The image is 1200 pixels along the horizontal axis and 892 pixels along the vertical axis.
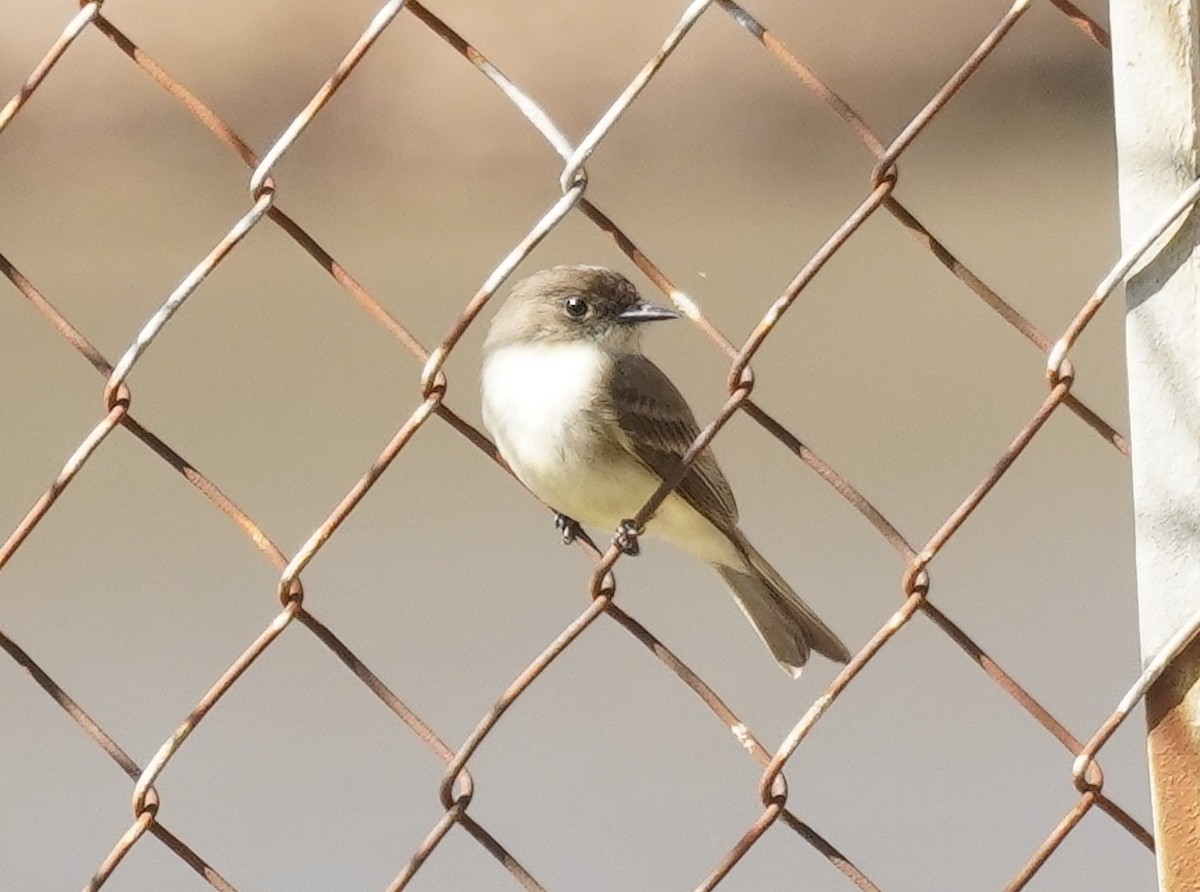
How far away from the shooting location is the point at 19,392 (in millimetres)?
3443

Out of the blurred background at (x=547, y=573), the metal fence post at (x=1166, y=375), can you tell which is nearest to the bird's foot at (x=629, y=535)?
the metal fence post at (x=1166, y=375)

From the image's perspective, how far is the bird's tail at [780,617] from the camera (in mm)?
2445

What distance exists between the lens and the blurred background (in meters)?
3.32

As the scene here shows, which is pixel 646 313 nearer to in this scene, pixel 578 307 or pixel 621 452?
pixel 578 307

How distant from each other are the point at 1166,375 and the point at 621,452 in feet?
3.74

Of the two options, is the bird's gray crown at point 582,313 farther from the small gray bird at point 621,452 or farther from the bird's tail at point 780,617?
the bird's tail at point 780,617

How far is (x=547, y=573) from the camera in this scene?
3.57 m

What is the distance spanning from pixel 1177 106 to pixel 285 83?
4.72ft

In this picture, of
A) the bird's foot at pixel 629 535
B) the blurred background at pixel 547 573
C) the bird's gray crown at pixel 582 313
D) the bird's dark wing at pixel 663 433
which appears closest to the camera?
the bird's foot at pixel 629 535

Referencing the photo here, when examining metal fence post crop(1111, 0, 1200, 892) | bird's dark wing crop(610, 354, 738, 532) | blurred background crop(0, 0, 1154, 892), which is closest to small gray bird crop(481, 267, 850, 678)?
bird's dark wing crop(610, 354, 738, 532)

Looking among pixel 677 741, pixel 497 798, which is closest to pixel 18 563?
pixel 497 798

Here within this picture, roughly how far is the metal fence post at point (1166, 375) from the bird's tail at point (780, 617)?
92 centimetres

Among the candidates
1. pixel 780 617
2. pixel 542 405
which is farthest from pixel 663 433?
pixel 780 617

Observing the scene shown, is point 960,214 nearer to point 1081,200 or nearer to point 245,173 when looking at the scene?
point 1081,200
